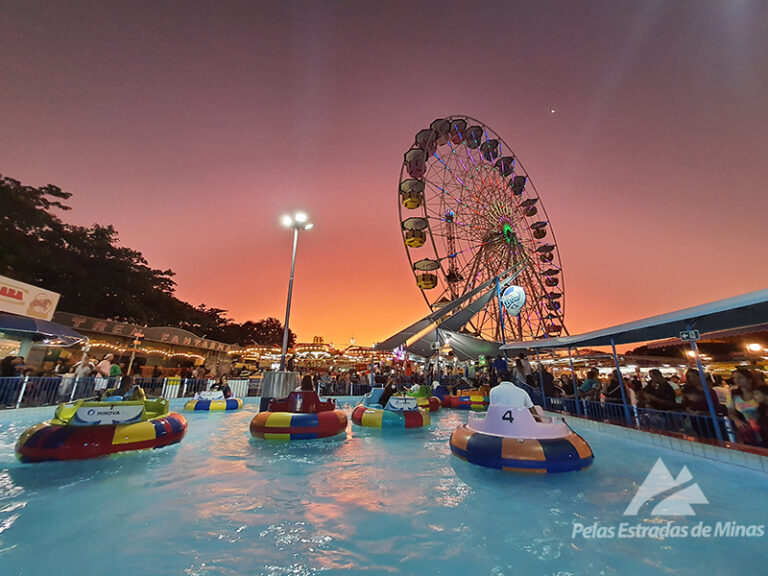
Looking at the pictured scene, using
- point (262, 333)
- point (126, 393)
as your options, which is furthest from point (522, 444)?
point (262, 333)

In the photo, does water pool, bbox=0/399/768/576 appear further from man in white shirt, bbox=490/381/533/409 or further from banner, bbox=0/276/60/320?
banner, bbox=0/276/60/320

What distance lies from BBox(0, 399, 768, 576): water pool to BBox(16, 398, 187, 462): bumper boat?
20 cm

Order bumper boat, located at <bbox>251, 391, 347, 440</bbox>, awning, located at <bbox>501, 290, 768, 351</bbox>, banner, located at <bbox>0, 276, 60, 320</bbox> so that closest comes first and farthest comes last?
awning, located at <bbox>501, 290, 768, 351</bbox>
bumper boat, located at <bbox>251, 391, 347, 440</bbox>
banner, located at <bbox>0, 276, 60, 320</bbox>

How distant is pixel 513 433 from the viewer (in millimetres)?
5168

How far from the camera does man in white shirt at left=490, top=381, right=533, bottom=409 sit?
538cm

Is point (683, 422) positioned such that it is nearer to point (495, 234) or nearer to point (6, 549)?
point (6, 549)

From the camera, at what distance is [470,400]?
1409 centimetres

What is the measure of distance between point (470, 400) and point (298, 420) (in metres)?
9.28

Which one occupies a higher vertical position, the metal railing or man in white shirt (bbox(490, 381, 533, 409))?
man in white shirt (bbox(490, 381, 533, 409))

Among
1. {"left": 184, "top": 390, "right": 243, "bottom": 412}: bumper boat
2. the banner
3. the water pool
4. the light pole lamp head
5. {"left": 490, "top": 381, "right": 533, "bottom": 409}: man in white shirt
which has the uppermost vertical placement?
the light pole lamp head

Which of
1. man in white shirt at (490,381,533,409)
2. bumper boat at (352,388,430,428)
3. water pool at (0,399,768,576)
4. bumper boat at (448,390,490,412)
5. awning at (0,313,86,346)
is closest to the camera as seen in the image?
water pool at (0,399,768,576)

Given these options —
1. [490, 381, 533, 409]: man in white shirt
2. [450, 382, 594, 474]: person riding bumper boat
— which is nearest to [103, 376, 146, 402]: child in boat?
[450, 382, 594, 474]: person riding bumper boat

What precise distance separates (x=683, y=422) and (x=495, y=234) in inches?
655

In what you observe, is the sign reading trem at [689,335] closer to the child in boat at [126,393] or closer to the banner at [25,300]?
the child in boat at [126,393]
